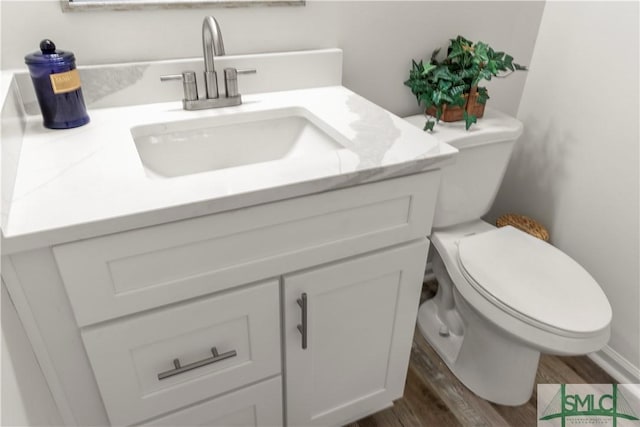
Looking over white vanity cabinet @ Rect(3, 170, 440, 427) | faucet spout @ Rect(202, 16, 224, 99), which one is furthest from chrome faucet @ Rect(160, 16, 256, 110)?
white vanity cabinet @ Rect(3, 170, 440, 427)

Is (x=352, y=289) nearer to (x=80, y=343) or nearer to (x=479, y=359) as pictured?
(x=80, y=343)

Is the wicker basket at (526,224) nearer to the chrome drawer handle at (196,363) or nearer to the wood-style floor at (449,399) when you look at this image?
the wood-style floor at (449,399)

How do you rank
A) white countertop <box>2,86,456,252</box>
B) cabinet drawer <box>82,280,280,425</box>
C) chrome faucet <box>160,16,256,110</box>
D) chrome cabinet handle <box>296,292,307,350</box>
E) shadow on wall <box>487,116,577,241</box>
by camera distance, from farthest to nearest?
1. shadow on wall <box>487,116,577,241</box>
2. chrome faucet <box>160,16,256,110</box>
3. chrome cabinet handle <box>296,292,307,350</box>
4. cabinet drawer <box>82,280,280,425</box>
5. white countertop <box>2,86,456,252</box>

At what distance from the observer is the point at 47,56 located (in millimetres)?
891

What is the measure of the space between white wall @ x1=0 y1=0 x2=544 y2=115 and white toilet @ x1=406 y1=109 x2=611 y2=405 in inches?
7.9

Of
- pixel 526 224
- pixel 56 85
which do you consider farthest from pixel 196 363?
pixel 526 224

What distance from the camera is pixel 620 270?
55.5 inches

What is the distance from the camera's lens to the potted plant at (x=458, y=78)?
4.14 ft

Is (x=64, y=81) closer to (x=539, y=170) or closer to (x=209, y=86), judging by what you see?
(x=209, y=86)

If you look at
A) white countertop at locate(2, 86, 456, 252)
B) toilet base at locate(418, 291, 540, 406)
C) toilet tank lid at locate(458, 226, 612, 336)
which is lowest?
toilet base at locate(418, 291, 540, 406)

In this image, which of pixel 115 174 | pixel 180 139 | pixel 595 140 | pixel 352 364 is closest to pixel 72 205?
pixel 115 174

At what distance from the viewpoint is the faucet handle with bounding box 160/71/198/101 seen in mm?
1058

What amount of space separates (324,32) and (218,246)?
0.73 metres

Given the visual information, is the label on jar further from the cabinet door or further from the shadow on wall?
the shadow on wall
